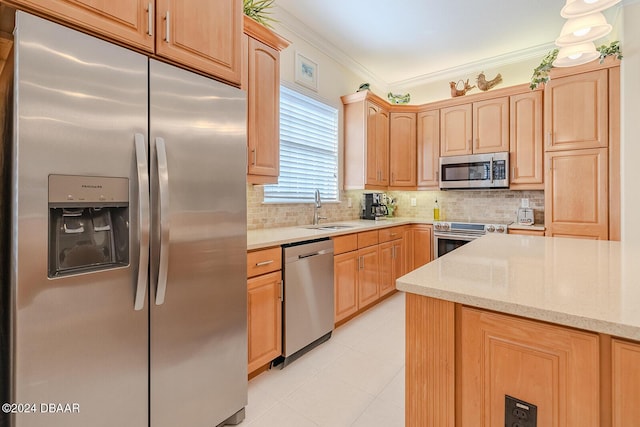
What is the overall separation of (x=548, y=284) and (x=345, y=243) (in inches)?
72.9

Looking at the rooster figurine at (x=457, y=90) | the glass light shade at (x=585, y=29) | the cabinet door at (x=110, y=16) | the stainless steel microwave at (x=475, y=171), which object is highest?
the rooster figurine at (x=457, y=90)

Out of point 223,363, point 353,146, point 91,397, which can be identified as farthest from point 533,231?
point 91,397

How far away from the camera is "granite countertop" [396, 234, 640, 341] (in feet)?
2.39

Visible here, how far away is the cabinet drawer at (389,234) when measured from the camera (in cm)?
331

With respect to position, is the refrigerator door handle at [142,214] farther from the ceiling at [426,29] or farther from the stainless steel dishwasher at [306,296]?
the ceiling at [426,29]

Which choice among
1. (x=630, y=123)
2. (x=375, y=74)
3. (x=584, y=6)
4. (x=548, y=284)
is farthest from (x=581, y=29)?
(x=375, y=74)

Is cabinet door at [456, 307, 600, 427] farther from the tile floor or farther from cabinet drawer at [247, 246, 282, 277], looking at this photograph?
cabinet drawer at [247, 246, 282, 277]

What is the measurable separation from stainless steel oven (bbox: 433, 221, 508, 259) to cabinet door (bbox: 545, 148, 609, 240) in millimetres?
499

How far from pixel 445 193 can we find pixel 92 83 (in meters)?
4.23

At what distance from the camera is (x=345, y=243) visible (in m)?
2.73

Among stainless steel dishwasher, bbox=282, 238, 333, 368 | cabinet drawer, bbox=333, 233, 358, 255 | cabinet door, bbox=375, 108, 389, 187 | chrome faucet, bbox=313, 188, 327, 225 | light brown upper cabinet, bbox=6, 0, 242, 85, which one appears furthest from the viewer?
cabinet door, bbox=375, 108, 389, 187

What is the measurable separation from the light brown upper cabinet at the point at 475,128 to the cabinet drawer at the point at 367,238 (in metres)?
1.73

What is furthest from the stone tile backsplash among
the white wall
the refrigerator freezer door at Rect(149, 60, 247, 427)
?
the refrigerator freezer door at Rect(149, 60, 247, 427)

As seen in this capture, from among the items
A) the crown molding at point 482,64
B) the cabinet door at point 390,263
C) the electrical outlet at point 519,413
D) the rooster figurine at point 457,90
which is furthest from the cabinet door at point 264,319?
the crown molding at point 482,64
